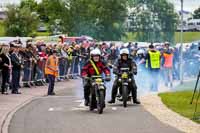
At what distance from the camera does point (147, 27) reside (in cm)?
7438

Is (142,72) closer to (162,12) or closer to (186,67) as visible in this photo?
(186,67)

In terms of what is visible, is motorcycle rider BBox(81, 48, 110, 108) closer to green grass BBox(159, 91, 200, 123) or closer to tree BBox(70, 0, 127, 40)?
green grass BBox(159, 91, 200, 123)

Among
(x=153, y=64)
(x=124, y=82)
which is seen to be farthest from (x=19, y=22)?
(x=124, y=82)

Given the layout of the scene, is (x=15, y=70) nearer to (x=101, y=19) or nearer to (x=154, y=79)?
(x=154, y=79)

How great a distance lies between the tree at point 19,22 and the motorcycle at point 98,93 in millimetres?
63674

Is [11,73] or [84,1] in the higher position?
[84,1]

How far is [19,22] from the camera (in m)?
85.4

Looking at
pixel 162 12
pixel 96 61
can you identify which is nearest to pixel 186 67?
pixel 96 61

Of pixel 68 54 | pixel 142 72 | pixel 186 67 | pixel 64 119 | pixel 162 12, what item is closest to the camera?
pixel 64 119

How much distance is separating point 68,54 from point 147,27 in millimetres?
40240

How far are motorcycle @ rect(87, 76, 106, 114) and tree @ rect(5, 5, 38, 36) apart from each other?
2507 inches

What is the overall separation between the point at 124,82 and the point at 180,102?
2.14m

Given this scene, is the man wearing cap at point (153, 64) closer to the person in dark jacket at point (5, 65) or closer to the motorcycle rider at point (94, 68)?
the person in dark jacket at point (5, 65)

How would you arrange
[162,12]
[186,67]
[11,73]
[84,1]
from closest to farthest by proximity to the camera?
[11,73], [186,67], [162,12], [84,1]
